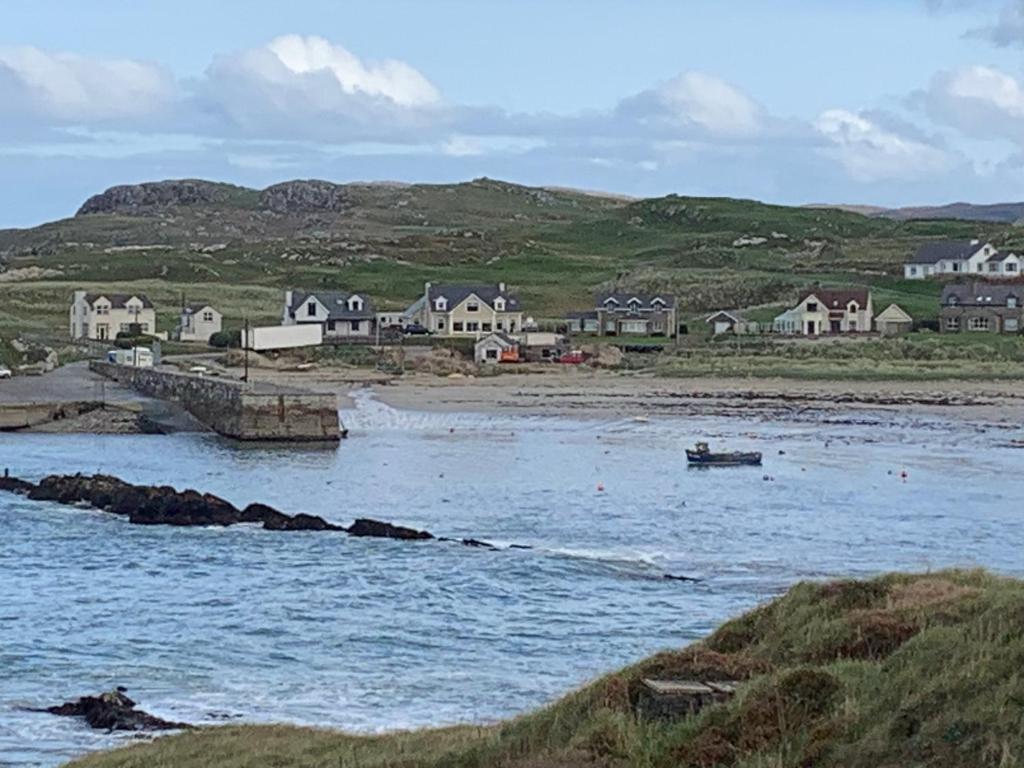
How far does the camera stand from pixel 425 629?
27.5 meters

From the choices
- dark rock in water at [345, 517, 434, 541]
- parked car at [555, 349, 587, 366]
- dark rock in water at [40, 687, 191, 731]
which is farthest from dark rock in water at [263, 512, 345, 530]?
parked car at [555, 349, 587, 366]

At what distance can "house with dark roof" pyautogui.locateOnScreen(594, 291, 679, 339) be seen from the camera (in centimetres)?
10369

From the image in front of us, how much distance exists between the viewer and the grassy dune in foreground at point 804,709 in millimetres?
12008

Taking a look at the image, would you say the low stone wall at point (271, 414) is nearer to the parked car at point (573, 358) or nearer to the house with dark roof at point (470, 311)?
the parked car at point (573, 358)

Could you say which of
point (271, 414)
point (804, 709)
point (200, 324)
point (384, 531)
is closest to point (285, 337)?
point (200, 324)

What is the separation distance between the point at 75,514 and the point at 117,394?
32.1m

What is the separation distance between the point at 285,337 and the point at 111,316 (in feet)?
54.0

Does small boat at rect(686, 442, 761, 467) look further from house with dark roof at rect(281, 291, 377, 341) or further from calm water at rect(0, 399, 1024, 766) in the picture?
house with dark roof at rect(281, 291, 377, 341)

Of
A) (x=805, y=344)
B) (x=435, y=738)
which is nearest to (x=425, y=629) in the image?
(x=435, y=738)

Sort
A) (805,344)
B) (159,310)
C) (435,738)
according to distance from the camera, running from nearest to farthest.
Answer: (435,738), (805,344), (159,310)

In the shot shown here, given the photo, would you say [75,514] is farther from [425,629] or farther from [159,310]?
[159,310]

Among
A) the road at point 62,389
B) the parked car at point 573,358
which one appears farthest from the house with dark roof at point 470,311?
the road at point 62,389

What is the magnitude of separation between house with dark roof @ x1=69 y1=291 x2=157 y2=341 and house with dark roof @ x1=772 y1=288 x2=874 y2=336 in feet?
126

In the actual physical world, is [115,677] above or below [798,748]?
below
